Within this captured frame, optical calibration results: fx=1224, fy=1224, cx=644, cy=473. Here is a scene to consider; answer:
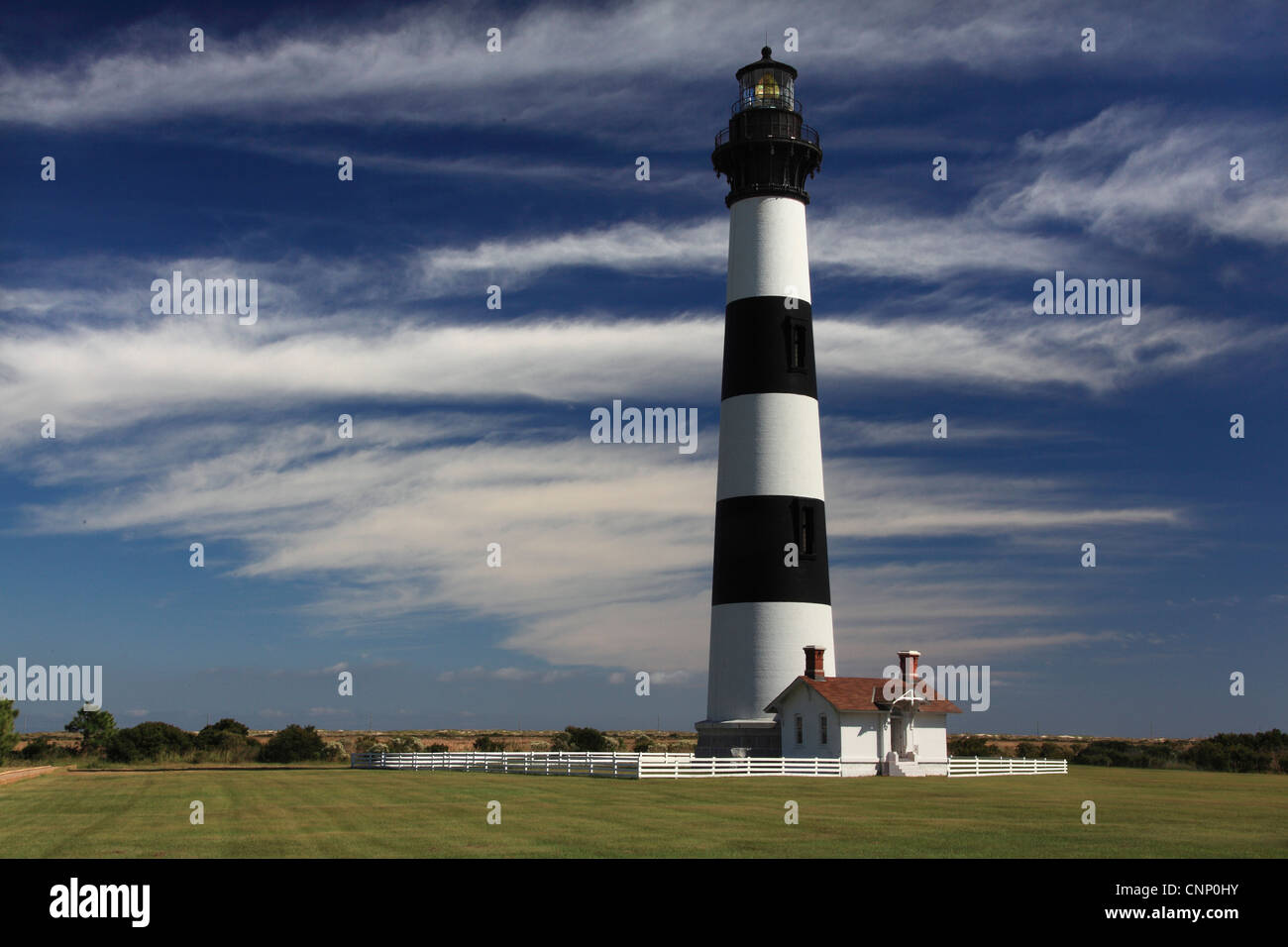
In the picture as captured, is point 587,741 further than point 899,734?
Yes

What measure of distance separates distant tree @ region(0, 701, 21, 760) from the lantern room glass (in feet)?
133

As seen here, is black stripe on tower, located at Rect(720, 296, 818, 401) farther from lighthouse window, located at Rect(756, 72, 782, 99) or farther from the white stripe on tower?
lighthouse window, located at Rect(756, 72, 782, 99)

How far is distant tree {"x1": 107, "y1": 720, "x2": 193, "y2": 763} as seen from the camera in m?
57.4

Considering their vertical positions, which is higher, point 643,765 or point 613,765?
point 643,765

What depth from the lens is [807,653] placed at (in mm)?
44688

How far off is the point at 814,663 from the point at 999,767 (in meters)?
9.67

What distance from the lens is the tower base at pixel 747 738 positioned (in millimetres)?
45500

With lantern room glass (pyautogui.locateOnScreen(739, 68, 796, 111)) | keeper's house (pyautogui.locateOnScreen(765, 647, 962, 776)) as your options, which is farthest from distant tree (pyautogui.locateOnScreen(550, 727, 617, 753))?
lantern room glass (pyautogui.locateOnScreen(739, 68, 796, 111))

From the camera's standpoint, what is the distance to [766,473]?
45.0 meters

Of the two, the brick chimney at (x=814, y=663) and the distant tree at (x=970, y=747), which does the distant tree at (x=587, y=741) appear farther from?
the brick chimney at (x=814, y=663)

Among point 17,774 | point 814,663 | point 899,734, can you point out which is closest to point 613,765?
point 814,663

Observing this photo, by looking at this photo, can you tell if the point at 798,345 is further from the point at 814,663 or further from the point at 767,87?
the point at 814,663

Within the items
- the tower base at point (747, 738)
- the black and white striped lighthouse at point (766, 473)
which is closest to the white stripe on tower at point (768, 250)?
the black and white striped lighthouse at point (766, 473)
